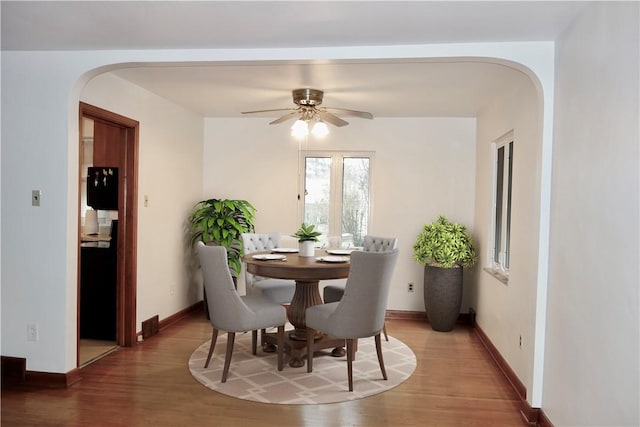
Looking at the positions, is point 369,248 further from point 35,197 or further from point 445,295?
point 35,197

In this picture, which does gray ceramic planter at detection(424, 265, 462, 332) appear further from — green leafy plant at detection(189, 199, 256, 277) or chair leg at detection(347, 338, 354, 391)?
green leafy plant at detection(189, 199, 256, 277)

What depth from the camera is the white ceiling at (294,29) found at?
2471mm

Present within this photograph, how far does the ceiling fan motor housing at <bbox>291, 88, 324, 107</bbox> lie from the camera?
14.4 feet

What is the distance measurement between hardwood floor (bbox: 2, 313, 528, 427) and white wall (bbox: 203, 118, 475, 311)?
1991mm

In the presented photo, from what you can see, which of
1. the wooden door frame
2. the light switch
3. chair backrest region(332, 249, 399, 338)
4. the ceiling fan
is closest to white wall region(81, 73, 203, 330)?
the wooden door frame

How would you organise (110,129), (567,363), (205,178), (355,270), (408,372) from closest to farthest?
(567,363) → (355,270) → (408,372) → (110,129) → (205,178)

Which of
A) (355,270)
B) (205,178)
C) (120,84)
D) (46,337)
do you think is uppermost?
(120,84)

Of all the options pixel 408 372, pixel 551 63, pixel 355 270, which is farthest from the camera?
pixel 408 372

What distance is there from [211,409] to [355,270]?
1.29 meters

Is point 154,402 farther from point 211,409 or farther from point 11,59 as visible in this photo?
point 11,59

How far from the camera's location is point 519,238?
3742 mm

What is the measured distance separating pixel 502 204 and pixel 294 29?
9.51 ft

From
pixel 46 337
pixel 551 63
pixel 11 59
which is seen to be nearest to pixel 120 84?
pixel 11 59

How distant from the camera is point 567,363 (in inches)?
100
